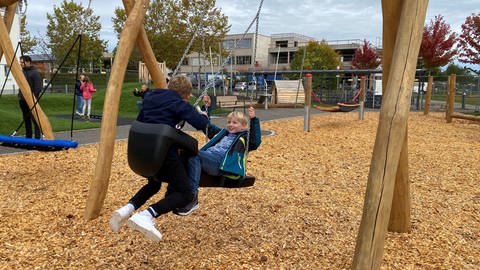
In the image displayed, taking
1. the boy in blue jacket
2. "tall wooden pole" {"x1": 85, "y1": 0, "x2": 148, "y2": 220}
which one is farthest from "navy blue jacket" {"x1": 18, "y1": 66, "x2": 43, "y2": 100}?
the boy in blue jacket

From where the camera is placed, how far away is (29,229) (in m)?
3.96

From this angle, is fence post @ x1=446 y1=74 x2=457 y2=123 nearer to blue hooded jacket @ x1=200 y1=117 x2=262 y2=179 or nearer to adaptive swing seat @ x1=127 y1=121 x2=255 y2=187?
blue hooded jacket @ x1=200 y1=117 x2=262 y2=179

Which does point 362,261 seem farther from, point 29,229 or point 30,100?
point 30,100

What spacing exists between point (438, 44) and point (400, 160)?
28905 mm

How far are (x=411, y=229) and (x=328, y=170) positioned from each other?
268 cm

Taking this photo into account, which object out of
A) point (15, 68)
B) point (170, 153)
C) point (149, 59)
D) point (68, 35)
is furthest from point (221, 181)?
point (68, 35)

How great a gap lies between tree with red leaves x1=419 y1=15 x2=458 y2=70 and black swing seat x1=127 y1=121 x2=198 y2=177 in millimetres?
29837

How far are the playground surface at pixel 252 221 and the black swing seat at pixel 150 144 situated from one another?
2.93 feet

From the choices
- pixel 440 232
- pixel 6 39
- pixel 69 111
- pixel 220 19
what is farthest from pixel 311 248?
pixel 220 19

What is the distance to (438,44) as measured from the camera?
28891 millimetres

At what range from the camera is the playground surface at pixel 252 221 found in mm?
3334

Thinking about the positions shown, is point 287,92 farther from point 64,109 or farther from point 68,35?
point 68,35

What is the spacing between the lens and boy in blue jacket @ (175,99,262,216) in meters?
3.16

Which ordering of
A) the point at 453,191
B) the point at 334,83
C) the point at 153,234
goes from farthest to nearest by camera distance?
the point at 334,83 < the point at 453,191 < the point at 153,234
